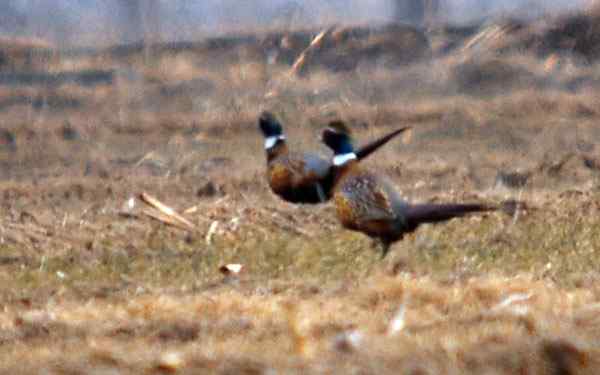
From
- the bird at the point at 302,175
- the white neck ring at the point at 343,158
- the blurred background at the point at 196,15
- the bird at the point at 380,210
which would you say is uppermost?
the bird at the point at 380,210

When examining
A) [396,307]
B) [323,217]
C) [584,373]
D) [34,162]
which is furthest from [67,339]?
[34,162]

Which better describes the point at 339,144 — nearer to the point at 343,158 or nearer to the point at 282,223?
the point at 343,158

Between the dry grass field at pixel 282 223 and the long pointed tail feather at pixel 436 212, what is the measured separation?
0.91 feet

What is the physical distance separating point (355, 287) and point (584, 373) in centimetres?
259

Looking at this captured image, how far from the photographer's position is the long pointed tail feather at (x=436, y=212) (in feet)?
34.3

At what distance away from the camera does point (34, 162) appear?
58.8 feet

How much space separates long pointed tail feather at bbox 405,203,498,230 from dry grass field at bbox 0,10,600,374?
28cm

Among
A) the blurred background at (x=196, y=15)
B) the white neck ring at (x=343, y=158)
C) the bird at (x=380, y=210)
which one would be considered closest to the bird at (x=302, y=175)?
the white neck ring at (x=343, y=158)

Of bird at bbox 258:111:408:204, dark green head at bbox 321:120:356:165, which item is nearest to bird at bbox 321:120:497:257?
dark green head at bbox 321:120:356:165

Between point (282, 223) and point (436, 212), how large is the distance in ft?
7.72

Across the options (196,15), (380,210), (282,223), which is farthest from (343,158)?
(196,15)

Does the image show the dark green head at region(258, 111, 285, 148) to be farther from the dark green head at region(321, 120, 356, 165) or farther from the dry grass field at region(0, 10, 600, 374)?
the dark green head at region(321, 120, 356, 165)

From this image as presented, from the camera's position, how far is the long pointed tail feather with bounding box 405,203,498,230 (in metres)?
10.5

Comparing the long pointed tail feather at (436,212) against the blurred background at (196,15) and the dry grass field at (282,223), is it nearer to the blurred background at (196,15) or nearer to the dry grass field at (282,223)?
the dry grass field at (282,223)
